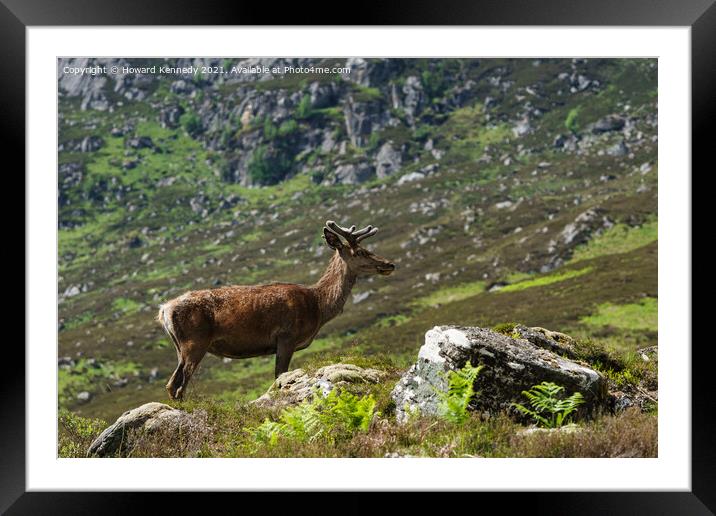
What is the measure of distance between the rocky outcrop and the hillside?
3853 mm

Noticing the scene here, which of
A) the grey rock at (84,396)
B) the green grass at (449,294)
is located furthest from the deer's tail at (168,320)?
the green grass at (449,294)

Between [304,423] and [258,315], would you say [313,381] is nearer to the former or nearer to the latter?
[258,315]

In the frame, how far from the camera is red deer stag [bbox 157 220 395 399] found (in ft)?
40.5

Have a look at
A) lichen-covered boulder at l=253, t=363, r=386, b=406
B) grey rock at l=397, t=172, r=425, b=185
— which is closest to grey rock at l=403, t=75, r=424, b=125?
grey rock at l=397, t=172, r=425, b=185

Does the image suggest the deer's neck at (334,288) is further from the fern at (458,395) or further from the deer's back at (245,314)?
the fern at (458,395)

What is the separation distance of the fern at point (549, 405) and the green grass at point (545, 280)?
2608 inches

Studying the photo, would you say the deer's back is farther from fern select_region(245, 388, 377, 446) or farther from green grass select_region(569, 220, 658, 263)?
green grass select_region(569, 220, 658, 263)

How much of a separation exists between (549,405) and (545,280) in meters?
69.3

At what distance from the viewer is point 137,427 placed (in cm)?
964

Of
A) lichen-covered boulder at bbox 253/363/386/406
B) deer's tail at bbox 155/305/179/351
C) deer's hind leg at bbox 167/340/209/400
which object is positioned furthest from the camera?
deer's tail at bbox 155/305/179/351
